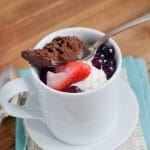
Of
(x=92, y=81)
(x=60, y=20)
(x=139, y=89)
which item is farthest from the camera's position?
(x=60, y=20)

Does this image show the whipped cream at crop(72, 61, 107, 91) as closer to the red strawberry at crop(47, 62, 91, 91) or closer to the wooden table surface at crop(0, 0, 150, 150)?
the red strawberry at crop(47, 62, 91, 91)

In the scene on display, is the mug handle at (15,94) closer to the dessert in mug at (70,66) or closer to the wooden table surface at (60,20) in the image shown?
the dessert in mug at (70,66)

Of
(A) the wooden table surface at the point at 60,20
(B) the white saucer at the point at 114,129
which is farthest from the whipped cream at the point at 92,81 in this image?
(A) the wooden table surface at the point at 60,20

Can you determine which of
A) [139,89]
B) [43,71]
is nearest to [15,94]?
[43,71]

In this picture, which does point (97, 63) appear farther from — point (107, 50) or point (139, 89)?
point (139, 89)

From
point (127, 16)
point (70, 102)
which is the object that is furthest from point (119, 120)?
point (127, 16)

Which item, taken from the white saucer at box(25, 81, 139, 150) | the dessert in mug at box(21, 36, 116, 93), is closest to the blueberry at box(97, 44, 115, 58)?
the dessert in mug at box(21, 36, 116, 93)

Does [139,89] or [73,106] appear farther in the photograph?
[139,89]
